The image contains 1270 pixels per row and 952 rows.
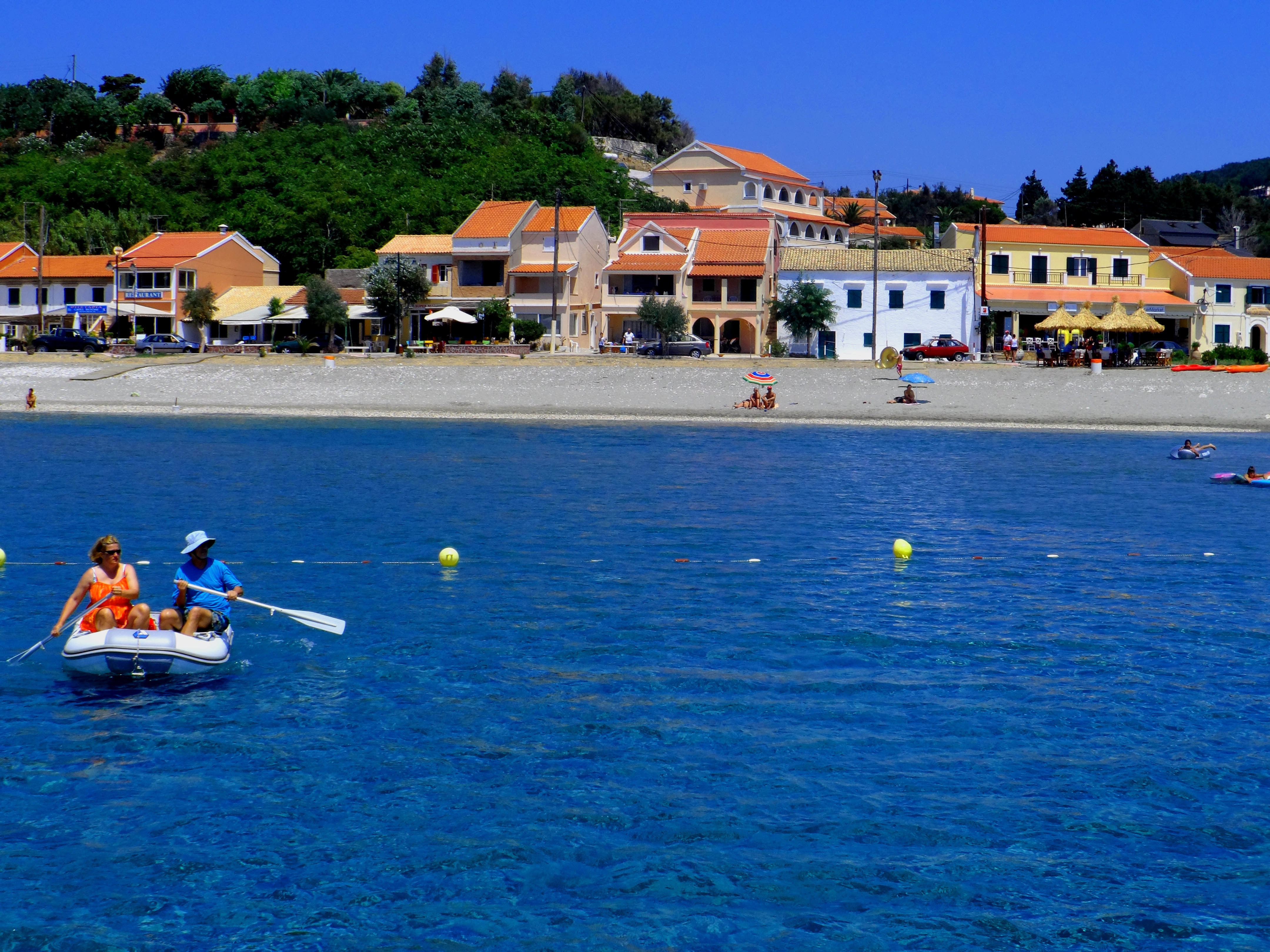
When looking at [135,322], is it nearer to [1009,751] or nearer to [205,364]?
[205,364]

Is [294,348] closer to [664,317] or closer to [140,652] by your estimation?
[664,317]

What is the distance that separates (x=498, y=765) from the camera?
1151 centimetres

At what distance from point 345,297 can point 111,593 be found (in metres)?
66.1

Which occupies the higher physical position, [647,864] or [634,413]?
[634,413]

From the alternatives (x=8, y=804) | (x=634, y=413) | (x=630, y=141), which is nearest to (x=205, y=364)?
(x=634, y=413)

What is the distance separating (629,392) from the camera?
54.5 meters

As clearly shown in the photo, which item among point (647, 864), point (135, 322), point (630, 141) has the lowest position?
point (647, 864)

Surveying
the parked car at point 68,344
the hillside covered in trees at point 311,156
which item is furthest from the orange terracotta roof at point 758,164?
the parked car at point 68,344

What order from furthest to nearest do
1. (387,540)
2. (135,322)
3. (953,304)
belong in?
1. (135,322)
2. (953,304)
3. (387,540)

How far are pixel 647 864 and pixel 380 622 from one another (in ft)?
28.1

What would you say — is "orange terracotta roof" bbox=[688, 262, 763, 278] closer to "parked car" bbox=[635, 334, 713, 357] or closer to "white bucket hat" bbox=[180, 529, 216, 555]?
"parked car" bbox=[635, 334, 713, 357]

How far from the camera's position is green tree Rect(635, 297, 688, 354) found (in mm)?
68375

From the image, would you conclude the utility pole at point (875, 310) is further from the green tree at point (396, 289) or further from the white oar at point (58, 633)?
the white oar at point (58, 633)

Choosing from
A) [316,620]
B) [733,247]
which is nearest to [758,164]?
[733,247]
